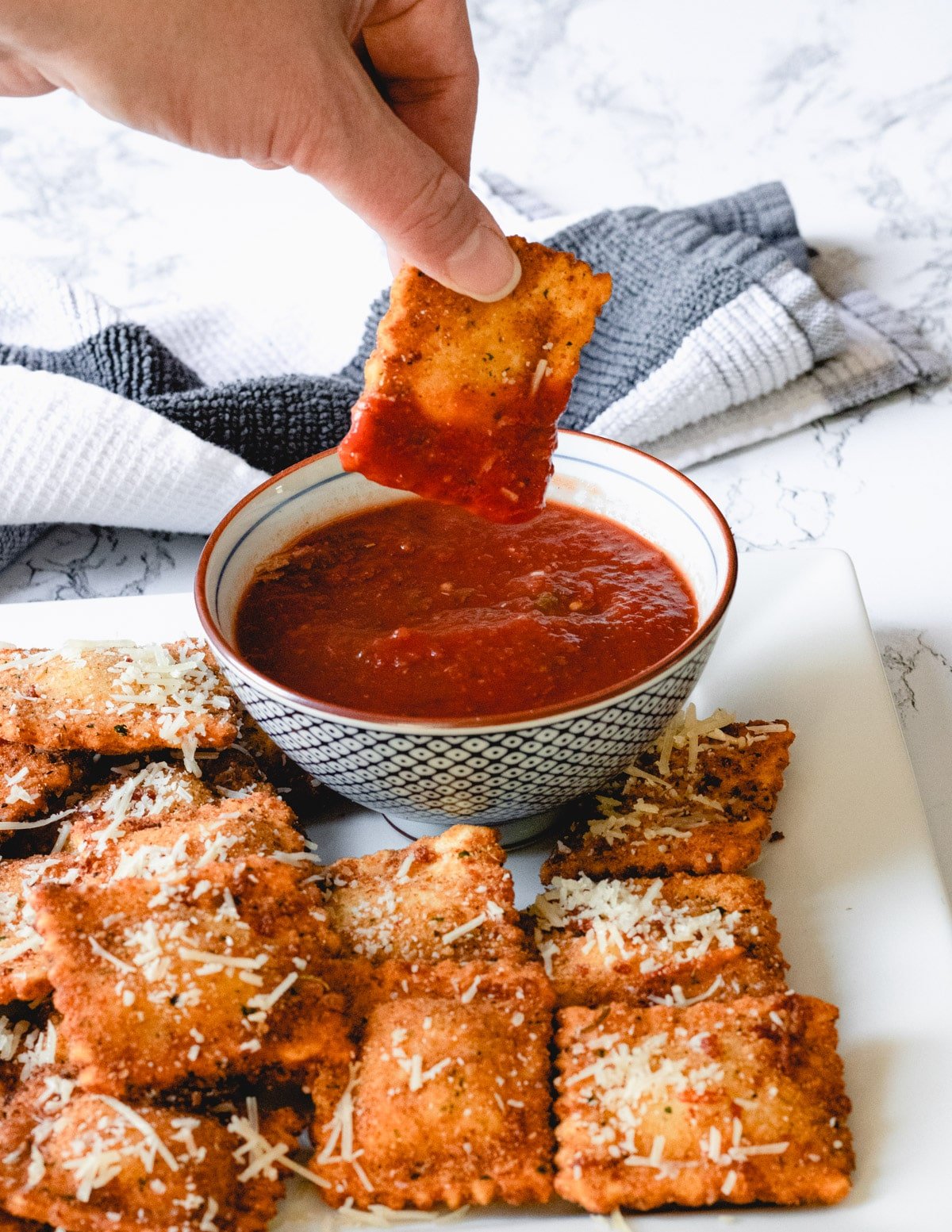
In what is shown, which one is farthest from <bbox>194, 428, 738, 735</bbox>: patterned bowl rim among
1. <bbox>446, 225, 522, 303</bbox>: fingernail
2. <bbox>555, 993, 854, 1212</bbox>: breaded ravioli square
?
<bbox>446, 225, 522, 303</bbox>: fingernail

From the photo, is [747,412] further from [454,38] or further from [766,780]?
[766,780]

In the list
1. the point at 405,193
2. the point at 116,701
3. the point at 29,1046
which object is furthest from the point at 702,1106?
the point at 405,193

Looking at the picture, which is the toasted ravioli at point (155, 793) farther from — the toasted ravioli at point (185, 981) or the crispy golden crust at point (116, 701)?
the toasted ravioli at point (185, 981)

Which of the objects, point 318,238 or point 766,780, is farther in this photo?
point 318,238

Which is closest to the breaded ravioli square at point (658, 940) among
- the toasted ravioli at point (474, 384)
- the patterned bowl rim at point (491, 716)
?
the patterned bowl rim at point (491, 716)

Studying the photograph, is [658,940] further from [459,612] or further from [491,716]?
[459,612]

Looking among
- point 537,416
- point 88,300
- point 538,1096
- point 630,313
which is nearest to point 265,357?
point 88,300

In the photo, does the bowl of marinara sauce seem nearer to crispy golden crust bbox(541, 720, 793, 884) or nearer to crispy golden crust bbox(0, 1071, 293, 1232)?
crispy golden crust bbox(541, 720, 793, 884)
